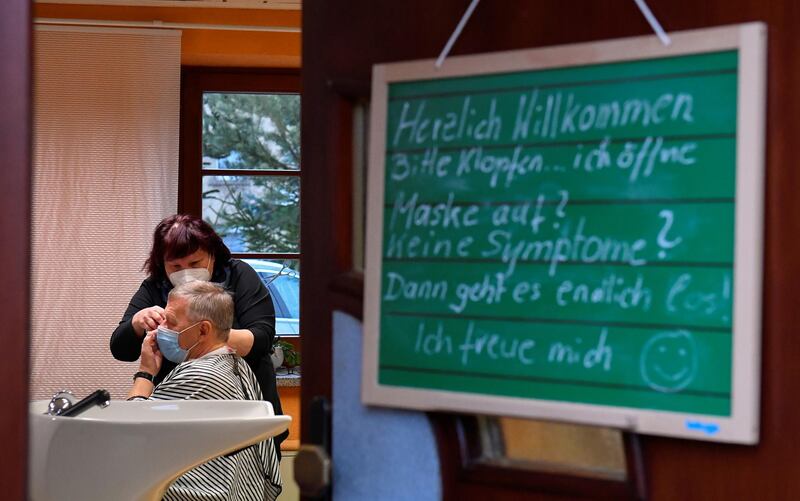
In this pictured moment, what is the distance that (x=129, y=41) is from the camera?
4.57 meters

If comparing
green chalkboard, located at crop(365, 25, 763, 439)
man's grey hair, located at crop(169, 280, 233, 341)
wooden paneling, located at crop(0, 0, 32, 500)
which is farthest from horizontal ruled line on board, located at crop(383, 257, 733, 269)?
man's grey hair, located at crop(169, 280, 233, 341)

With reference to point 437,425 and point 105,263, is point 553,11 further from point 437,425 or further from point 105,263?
point 105,263

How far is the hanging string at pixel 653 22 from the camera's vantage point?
1158mm

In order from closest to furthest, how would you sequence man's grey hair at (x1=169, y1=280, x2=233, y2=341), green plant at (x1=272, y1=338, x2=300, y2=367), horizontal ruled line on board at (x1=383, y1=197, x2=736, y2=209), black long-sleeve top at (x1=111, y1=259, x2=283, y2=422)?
horizontal ruled line on board at (x1=383, y1=197, x2=736, y2=209) → man's grey hair at (x1=169, y1=280, x2=233, y2=341) → black long-sleeve top at (x1=111, y1=259, x2=283, y2=422) → green plant at (x1=272, y1=338, x2=300, y2=367)

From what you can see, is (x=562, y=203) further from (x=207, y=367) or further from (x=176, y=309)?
(x=176, y=309)

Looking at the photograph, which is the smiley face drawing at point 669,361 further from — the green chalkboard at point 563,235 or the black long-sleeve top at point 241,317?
the black long-sleeve top at point 241,317

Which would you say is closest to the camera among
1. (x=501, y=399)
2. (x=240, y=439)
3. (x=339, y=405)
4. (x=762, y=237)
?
(x=762, y=237)

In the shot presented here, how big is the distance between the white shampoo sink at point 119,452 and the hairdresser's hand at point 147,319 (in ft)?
2.28

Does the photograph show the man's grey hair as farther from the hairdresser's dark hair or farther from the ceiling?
the ceiling

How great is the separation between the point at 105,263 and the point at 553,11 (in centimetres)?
365

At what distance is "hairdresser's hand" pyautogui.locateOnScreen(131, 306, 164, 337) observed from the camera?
10.0ft

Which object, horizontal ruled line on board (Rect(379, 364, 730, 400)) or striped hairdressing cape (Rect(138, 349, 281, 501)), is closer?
horizontal ruled line on board (Rect(379, 364, 730, 400))

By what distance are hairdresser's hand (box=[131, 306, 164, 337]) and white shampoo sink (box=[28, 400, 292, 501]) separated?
694 millimetres

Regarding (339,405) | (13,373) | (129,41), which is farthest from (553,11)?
(129,41)
